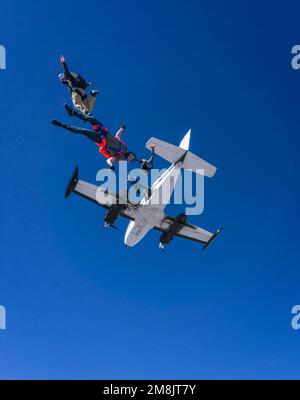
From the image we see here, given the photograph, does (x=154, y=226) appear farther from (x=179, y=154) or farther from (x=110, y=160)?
(x=110, y=160)

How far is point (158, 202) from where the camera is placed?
28.6 m

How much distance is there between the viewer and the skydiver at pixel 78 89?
60.5ft

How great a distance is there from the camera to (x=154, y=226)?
32.0 m

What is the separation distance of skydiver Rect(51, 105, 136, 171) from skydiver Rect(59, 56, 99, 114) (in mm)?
637

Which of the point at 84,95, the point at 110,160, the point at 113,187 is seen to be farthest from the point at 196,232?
the point at 84,95

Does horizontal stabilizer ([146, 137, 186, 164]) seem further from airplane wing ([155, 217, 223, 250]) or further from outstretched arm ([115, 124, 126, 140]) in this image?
airplane wing ([155, 217, 223, 250])

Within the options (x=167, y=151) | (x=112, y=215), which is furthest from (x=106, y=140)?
(x=112, y=215)

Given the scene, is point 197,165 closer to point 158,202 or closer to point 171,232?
point 158,202

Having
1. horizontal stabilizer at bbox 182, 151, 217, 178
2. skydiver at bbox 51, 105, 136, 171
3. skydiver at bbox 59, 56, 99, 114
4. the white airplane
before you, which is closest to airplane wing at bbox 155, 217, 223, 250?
the white airplane

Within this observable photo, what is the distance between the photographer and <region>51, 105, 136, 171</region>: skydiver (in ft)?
66.9

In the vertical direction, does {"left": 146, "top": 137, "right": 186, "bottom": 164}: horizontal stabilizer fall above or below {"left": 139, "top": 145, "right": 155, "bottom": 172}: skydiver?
above

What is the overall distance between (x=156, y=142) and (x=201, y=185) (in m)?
4.62

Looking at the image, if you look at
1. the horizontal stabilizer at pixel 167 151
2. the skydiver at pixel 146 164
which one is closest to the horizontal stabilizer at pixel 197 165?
the horizontal stabilizer at pixel 167 151

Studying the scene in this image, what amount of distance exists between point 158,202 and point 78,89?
1194 cm
